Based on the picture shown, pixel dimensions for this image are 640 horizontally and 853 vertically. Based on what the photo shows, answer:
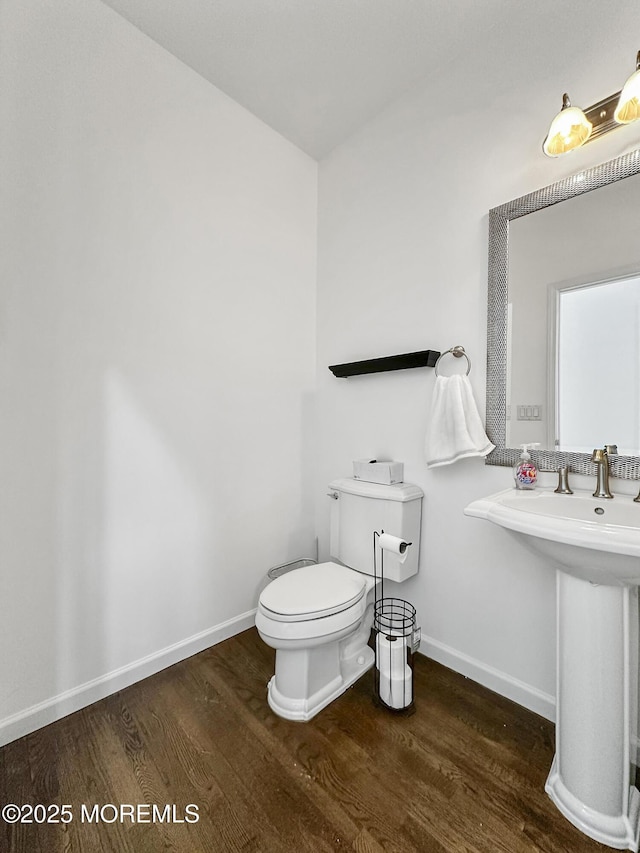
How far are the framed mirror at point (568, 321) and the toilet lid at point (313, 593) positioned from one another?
2.47 feet

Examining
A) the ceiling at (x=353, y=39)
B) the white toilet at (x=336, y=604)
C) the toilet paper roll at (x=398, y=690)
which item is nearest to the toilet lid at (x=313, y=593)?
the white toilet at (x=336, y=604)

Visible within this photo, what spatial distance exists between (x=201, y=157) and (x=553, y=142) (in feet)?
4.79

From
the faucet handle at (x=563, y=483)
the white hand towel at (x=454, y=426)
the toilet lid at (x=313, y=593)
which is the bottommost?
the toilet lid at (x=313, y=593)

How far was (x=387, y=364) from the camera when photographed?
187 centimetres

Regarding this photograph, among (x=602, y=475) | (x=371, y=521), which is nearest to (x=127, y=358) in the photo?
(x=371, y=521)

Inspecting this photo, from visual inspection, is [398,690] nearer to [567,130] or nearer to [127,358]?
[127,358]

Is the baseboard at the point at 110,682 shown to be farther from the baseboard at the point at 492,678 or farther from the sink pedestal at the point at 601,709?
the sink pedestal at the point at 601,709

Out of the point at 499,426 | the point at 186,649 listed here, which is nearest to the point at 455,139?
the point at 499,426

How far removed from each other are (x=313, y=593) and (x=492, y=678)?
0.81m

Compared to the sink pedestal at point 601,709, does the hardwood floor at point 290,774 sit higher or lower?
lower

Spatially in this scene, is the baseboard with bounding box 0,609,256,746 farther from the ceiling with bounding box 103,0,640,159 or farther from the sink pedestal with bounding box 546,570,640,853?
the ceiling with bounding box 103,0,640,159

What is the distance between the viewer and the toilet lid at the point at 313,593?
1.41 m

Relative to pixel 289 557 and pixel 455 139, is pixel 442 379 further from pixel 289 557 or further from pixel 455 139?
pixel 289 557

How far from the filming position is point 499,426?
154 centimetres
